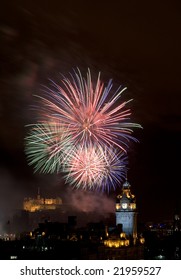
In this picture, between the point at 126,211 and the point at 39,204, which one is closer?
the point at 126,211

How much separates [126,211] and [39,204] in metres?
19.8

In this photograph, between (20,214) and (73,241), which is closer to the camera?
(73,241)

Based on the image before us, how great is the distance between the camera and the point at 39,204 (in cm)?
7812

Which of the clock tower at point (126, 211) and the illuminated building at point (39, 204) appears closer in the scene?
the clock tower at point (126, 211)

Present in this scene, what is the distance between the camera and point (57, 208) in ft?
246

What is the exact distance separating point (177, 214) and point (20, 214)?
28.8m

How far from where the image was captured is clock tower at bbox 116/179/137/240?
61.0 meters

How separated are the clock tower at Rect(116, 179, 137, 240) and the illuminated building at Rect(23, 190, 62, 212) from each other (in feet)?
42.6

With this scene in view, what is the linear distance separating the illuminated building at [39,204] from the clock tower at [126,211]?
42.6 feet

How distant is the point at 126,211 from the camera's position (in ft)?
200

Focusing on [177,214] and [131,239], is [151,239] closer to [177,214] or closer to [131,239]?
[131,239]

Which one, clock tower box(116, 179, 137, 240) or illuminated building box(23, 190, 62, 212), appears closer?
clock tower box(116, 179, 137, 240)

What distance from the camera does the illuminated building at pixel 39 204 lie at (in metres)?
74.4
